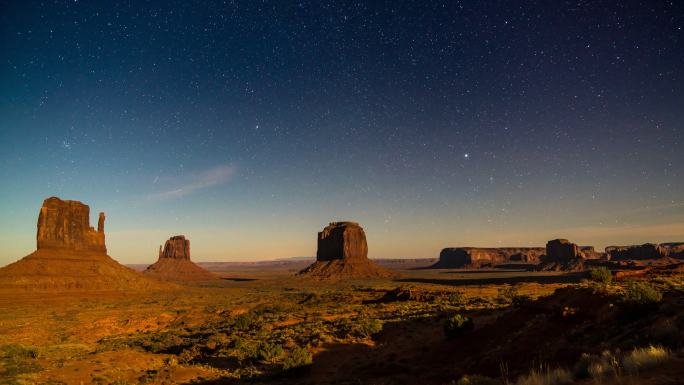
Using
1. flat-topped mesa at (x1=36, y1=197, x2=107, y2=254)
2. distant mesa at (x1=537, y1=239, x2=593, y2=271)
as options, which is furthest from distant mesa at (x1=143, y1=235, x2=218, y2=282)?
distant mesa at (x1=537, y1=239, x2=593, y2=271)

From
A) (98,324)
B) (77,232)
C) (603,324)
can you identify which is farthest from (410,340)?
(77,232)

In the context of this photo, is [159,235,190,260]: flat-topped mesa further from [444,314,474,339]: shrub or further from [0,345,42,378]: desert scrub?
[444,314,474,339]: shrub

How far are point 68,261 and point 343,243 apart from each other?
9510 centimetres

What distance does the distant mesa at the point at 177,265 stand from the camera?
524 feet

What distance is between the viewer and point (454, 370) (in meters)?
14.3

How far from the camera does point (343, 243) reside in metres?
155

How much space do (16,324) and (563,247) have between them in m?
197

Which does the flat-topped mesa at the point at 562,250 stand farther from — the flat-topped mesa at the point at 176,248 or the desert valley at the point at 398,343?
the flat-topped mesa at the point at 176,248

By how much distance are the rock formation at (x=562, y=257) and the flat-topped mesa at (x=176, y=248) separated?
556 ft

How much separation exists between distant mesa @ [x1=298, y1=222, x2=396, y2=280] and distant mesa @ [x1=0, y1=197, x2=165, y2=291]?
65.6m

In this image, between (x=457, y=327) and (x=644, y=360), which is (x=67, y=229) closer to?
(x=457, y=327)

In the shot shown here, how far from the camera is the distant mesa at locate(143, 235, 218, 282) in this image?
524 feet

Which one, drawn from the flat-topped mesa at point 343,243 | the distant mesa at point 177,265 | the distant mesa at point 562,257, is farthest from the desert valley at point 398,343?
the distant mesa at point 562,257

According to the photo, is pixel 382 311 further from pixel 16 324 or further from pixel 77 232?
pixel 77 232
